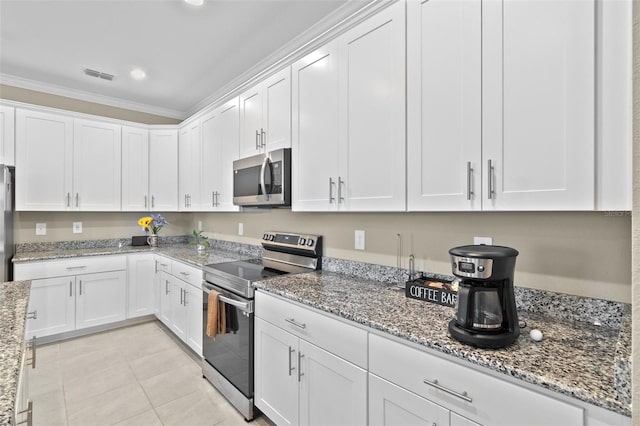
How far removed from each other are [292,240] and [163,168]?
2477 mm

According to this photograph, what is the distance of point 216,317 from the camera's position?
2283 mm

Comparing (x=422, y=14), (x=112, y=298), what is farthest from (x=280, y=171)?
(x=112, y=298)

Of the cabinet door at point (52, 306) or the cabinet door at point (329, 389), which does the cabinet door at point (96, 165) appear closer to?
the cabinet door at point (52, 306)

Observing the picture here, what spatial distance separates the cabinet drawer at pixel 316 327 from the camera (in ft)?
4.69

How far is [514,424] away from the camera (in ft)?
3.16

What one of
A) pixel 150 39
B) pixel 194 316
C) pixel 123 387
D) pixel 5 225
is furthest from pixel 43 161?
pixel 123 387

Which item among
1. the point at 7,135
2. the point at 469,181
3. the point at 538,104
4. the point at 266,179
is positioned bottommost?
the point at 469,181

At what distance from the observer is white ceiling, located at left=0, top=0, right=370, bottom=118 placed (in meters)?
2.29

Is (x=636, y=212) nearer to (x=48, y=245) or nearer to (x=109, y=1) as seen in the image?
(x=109, y=1)

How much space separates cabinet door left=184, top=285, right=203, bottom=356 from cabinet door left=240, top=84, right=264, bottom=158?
1311mm

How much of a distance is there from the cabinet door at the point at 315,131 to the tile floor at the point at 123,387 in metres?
1.53

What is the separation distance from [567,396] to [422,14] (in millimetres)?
1620

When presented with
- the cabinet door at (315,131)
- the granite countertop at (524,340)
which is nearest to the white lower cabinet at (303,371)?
the granite countertop at (524,340)

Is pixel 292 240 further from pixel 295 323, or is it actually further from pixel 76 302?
pixel 76 302
